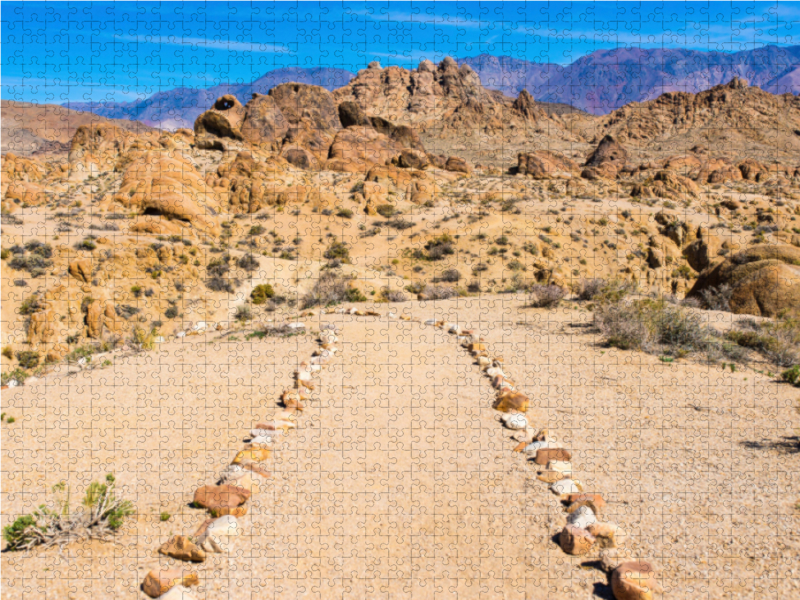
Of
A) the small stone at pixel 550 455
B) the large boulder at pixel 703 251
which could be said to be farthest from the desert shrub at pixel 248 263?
the large boulder at pixel 703 251

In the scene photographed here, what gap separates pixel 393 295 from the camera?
17000 mm

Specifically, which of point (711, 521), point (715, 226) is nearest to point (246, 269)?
point (711, 521)

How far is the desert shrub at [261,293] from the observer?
17561mm

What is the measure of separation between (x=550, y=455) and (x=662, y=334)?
5283 mm

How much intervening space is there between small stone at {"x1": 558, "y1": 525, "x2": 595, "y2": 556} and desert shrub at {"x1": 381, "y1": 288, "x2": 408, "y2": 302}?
12291 mm

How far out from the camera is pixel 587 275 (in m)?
24.5

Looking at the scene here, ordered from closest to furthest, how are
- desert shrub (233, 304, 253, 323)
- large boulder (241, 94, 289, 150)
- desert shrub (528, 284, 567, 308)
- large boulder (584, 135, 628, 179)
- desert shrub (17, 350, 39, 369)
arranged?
desert shrub (528, 284, 567, 308), desert shrub (17, 350, 39, 369), desert shrub (233, 304, 253, 323), large boulder (241, 94, 289, 150), large boulder (584, 135, 628, 179)

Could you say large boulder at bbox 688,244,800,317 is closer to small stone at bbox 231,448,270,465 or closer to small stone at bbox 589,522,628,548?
small stone at bbox 589,522,628,548

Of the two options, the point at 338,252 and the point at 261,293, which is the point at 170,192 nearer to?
the point at 338,252

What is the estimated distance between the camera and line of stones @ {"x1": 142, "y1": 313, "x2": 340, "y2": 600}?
373 centimetres

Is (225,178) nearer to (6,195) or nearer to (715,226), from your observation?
(6,195)

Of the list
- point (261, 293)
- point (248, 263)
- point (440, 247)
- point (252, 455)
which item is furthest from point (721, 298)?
point (248, 263)

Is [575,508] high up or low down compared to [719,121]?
down

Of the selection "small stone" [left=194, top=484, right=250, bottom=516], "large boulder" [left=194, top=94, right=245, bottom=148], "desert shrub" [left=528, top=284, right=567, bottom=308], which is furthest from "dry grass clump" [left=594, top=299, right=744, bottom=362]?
"large boulder" [left=194, top=94, right=245, bottom=148]
